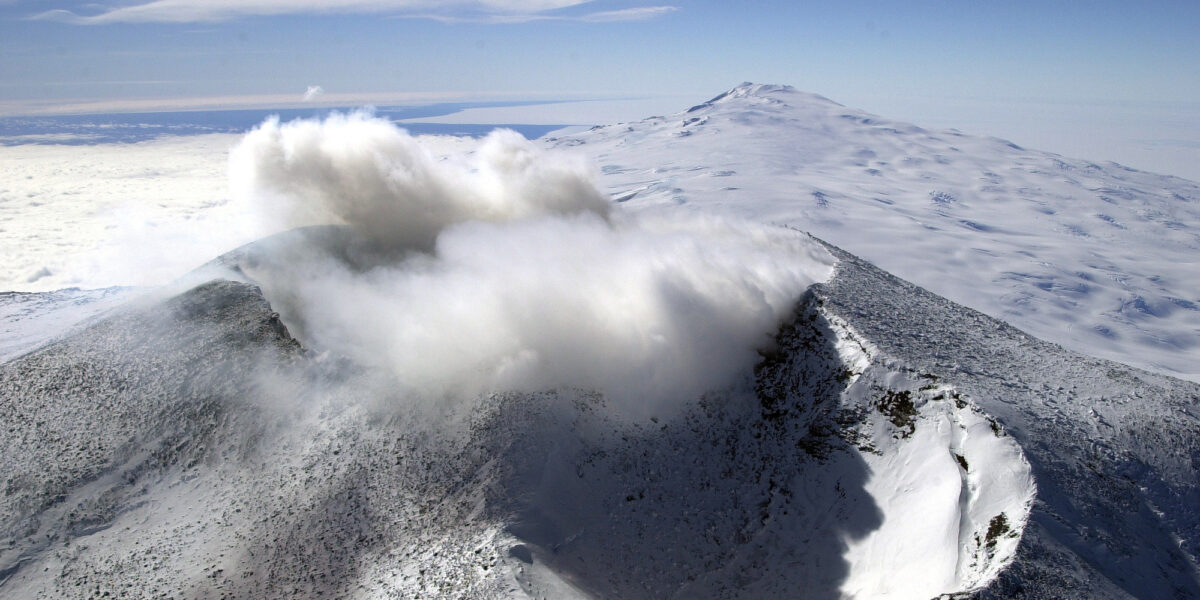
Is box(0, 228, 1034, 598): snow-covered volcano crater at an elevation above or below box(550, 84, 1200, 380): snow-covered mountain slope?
above

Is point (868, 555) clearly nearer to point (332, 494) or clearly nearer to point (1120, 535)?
point (1120, 535)

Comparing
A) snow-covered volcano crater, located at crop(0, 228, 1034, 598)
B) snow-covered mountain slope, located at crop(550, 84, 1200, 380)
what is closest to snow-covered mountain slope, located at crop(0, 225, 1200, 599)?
snow-covered volcano crater, located at crop(0, 228, 1034, 598)

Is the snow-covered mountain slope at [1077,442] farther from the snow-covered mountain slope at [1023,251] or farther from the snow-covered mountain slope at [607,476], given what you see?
the snow-covered mountain slope at [1023,251]

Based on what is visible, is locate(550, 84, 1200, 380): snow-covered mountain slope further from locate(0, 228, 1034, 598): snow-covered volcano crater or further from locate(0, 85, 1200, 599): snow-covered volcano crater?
locate(0, 228, 1034, 598): snow-covered volcano crater

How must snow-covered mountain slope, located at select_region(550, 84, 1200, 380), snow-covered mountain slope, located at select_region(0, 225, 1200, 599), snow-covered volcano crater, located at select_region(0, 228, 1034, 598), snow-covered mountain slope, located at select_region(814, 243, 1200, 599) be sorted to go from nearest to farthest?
snow-covered mountain slope, located at select_region(814, 243, 1200, 599) → snow-covered mountain slope, located at select_region(0, 225, 1200, 599) → snow-covered volcano crater, located at select_region(0, 228, 1034, 598) → snow-covered mountain slope, located at select_region(550, 84, 1200, 380)

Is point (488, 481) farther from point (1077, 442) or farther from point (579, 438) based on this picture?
point (1077, 442)

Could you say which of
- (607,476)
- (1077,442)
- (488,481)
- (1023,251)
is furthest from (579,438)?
(1023,251)

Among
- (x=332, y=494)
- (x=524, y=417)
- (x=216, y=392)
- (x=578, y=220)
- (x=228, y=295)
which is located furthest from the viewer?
(x=578, y=220)

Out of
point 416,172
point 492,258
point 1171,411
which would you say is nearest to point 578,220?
point 492,258

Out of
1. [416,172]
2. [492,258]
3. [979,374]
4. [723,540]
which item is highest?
[416,172]
